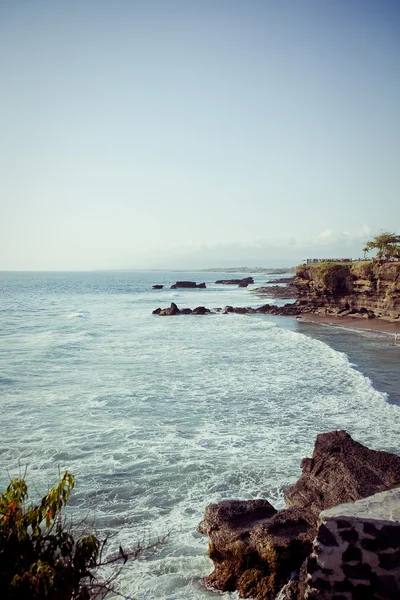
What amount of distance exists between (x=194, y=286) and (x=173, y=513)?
106410 millimetres

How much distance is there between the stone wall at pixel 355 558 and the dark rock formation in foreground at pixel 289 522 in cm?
14

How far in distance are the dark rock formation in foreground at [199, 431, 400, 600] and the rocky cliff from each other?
34596 millimetres

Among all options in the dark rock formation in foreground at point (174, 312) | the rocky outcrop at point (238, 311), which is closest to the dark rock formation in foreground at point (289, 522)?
the dark rock formation in foreground at point (174, 312)

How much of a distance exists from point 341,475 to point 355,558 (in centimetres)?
426

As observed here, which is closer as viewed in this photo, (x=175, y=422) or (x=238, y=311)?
(x=175, y=422)

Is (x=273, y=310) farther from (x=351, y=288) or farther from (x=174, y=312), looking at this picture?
(x=174, y=312)


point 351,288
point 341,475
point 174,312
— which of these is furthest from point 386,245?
point 341,475

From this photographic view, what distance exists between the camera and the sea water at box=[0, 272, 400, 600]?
8.93 m

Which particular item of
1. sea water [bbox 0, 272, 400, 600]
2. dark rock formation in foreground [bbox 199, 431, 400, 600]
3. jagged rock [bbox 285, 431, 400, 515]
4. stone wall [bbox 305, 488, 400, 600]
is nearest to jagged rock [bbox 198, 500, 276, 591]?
dark rock formation in foreground [bbox 199, 431, 400, 600]

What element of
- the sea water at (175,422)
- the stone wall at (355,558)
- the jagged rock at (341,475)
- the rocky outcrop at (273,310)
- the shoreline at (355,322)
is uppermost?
the stone wall at (355,558)

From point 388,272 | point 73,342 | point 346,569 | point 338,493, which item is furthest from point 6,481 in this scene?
point 388,272

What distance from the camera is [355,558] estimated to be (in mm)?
4590

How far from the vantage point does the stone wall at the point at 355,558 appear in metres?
4.57

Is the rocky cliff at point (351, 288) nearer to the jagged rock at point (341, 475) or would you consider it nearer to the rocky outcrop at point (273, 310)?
the rocky outcrop at point (273, 310)
